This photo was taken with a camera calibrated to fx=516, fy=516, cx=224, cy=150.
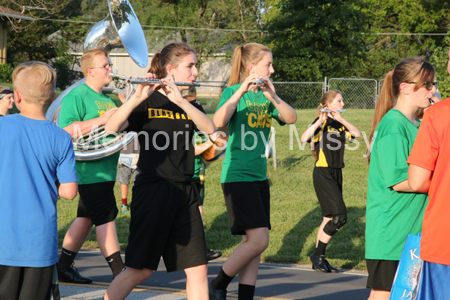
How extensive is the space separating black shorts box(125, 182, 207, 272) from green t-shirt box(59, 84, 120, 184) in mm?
1270

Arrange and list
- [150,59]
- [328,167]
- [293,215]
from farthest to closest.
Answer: [150,59] → [293,215] → [328,167]

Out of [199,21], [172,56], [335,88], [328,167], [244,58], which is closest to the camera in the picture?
[172,56]

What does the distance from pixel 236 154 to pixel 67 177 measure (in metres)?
1.51

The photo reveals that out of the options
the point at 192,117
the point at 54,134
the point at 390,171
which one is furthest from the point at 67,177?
the point at 390,171

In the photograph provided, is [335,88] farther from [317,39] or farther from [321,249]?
[321,249]

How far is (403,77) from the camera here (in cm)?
313

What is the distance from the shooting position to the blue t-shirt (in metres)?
2.76

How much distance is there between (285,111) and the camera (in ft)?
13.7

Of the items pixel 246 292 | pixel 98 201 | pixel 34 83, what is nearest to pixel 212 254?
pixel 98 201

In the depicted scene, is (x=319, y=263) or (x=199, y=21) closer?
(x=319, y=263)

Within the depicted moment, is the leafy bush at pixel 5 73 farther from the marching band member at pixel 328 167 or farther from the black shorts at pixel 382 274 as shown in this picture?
the black shorts at pixel 382 274

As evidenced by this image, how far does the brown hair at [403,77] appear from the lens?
3.08m

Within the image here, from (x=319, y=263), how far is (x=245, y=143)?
7.52 feet

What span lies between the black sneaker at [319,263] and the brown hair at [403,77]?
2687 mm
